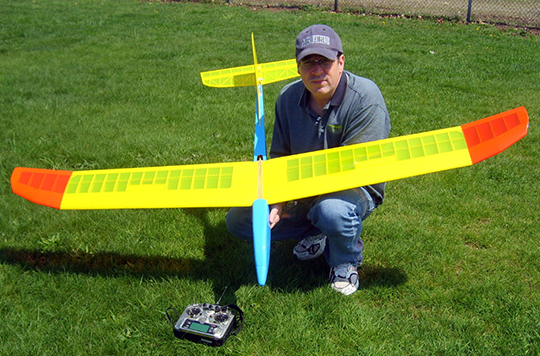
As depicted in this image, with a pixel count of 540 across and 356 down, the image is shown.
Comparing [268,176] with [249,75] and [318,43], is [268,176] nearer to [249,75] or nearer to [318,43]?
[318,43]

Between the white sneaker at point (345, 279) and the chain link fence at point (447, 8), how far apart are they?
1305 centimetres

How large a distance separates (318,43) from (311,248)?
1.94 meters

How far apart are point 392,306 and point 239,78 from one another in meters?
3.87

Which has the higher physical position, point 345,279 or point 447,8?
point 345,279

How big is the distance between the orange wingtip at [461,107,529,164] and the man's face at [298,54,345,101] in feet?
3.68

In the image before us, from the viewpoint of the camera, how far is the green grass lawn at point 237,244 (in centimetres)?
316

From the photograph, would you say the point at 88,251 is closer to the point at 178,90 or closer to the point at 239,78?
the point at 239,78

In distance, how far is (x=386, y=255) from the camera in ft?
13.0

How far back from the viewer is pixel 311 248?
159 inches

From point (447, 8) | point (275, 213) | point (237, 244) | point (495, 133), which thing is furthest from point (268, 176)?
point (447, 8)

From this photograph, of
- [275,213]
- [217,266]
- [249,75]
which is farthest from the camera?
[249,75]

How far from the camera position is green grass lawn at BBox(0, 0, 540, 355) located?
3156mm

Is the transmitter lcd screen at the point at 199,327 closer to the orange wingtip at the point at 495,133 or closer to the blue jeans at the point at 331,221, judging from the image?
the blue jeans at the point at 331,221

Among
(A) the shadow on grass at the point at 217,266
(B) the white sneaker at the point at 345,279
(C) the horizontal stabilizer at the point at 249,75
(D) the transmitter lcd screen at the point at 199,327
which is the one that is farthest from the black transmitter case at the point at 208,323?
(C) the horizontal stabilizer at the point at 249,75
